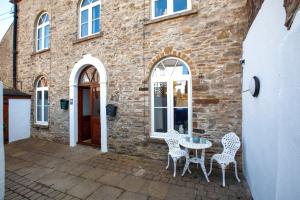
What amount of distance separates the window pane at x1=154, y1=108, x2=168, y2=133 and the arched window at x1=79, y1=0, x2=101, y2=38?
3.77m

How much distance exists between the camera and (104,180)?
395cm

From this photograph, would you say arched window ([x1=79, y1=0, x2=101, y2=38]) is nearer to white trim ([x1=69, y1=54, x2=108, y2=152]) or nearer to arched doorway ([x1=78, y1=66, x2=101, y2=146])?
white trim ([x1=69, y1=54, x2=108, y2=152])

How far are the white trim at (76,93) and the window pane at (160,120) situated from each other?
1.82 m

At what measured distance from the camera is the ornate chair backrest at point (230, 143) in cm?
384

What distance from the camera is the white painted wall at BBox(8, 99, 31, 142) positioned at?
7.85m

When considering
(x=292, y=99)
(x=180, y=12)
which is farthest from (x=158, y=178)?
(x=180, y=12)

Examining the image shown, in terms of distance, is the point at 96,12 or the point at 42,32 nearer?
the point at 96,12

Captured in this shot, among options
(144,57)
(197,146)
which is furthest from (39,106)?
(197,146)

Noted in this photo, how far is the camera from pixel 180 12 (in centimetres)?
488

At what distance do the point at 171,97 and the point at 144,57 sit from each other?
58.4 inches

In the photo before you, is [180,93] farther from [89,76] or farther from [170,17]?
[89,76]

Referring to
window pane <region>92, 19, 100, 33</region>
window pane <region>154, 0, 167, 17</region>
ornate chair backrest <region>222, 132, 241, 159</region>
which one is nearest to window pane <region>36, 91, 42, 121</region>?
window pane <region>92, 19, 100, 33</region>

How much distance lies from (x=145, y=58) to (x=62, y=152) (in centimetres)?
426

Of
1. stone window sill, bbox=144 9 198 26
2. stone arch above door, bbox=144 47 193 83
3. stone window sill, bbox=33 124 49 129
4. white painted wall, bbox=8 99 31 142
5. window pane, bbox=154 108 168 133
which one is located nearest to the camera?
stone window sill, bbox=144 9 198 26
